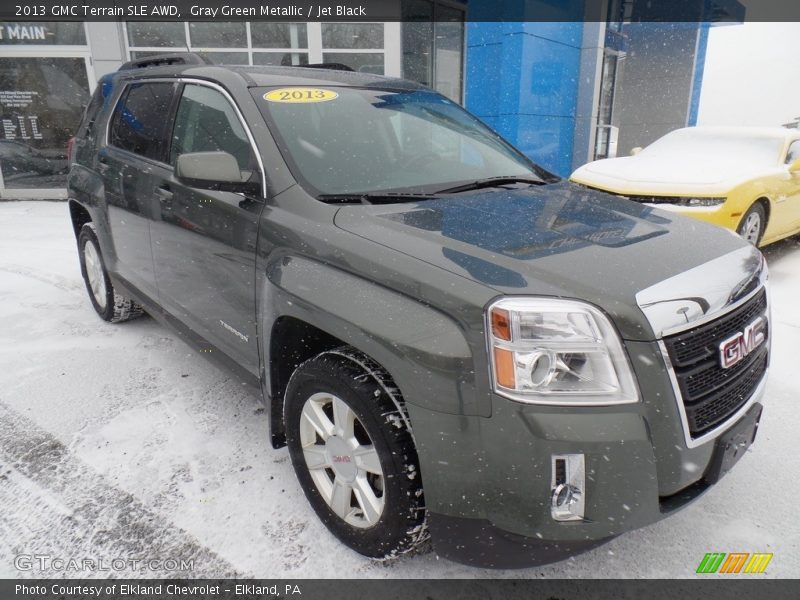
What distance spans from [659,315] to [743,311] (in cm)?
53

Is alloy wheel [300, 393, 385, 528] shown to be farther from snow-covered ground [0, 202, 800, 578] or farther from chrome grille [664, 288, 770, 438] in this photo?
chrome grille [664, 288, 770, 438]

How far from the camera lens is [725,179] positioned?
A: 5.36 metres

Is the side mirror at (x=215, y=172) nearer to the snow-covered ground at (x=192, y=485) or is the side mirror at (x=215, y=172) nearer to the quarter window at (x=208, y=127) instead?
the quarter window at (x=208, y=127)

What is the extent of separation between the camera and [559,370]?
167cm

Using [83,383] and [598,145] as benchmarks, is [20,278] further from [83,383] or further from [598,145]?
[598,145]

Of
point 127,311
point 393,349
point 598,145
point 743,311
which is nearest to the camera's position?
point 393,349

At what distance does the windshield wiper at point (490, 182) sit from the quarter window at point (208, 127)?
2.98 feet

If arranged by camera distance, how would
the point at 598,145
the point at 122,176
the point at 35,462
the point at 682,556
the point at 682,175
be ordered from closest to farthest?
the point at 682,556, the point at 35,462, the point at 122,176, the point at 682,175, the point at 598,145

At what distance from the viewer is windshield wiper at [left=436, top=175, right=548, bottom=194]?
8.55 ft

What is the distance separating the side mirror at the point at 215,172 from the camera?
7.80 feet

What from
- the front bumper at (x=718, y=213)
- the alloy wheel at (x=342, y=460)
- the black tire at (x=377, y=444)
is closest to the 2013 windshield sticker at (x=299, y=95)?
the black tire at (x=377, y=444)

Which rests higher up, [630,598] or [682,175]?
[682,175]

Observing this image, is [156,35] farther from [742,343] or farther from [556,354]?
[742,343]

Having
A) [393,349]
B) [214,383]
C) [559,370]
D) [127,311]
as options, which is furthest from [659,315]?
[127,311]
